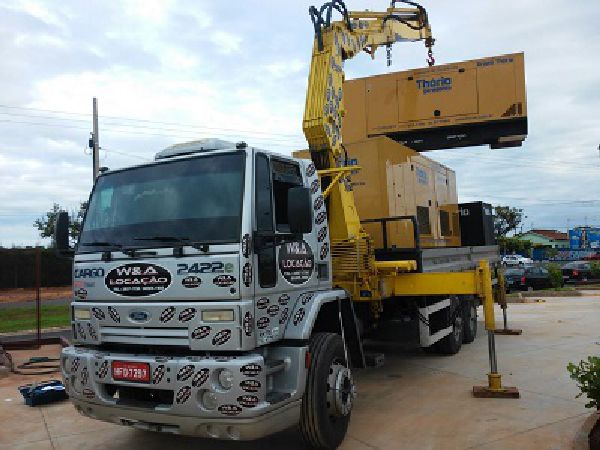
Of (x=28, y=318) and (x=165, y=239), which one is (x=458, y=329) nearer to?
(x=165, y=239)

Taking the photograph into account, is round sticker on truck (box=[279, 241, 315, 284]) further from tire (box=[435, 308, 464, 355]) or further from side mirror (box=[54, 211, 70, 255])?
tire (box=[435, 308, 464, 355])

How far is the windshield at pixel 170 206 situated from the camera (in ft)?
13.2

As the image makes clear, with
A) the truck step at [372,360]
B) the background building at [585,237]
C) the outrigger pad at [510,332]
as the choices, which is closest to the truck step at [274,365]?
the truck step at [372,360]

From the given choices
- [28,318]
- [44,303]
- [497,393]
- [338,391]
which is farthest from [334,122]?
[44,303]

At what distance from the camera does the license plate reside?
387cm

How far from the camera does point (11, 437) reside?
5.40 metres

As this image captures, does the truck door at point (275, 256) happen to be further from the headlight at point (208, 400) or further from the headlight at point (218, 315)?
the headlight at point (208, 400)

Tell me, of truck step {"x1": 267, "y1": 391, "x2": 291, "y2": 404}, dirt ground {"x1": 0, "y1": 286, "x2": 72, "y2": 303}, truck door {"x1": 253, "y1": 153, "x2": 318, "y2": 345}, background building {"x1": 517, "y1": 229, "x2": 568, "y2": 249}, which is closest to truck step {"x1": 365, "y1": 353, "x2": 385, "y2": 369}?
truck door {"x1": 253, "y1": 153, "x2": 318, "y2": 345}

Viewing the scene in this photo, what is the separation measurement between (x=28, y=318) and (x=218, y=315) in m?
15.6

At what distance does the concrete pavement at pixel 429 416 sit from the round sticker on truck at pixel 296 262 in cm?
153

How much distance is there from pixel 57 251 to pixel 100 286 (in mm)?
857

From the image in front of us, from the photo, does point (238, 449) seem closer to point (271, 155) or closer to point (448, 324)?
point (271, 155)

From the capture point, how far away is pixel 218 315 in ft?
12.4

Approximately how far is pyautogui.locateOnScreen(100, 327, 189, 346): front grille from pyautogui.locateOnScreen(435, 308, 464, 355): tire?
5.55 meters
